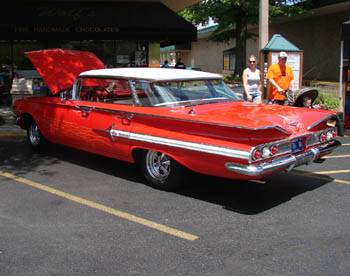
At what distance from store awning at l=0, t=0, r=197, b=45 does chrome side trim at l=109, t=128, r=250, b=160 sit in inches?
337

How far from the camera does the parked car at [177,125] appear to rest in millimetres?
4988

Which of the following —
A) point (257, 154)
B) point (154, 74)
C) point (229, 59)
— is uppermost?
point (229, 59)

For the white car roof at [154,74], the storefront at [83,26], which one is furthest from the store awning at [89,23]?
the white car roof at [154,74]

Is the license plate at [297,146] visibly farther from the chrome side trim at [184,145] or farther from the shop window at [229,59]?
the shop window at [229,59]

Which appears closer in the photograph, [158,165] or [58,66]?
[158,165]

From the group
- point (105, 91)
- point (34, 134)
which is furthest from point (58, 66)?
point (105, 91)

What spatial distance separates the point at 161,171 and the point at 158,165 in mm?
93

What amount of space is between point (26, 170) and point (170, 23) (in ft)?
29.7

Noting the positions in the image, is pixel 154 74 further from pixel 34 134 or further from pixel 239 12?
pixel 239 12

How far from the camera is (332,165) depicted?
741 centimetres

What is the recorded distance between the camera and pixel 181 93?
619 centimetres

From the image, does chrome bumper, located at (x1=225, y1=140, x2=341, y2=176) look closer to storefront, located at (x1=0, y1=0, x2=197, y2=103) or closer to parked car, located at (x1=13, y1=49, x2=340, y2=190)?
parked car, located at (x1=13, y1=49, x2=340, y2=190)

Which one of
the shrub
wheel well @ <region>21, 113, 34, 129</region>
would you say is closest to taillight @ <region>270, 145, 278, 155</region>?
wheel well @ <region>21, 113, 34, 129</region>

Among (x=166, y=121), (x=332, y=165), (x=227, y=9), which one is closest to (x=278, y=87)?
(x=332, y=165)
